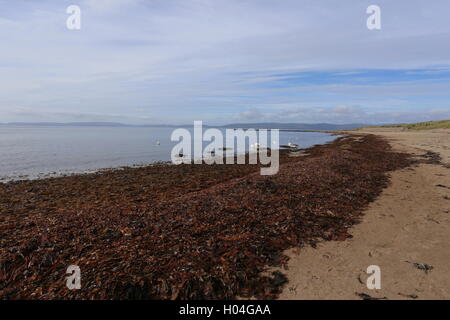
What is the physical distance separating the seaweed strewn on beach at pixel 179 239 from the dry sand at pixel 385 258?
0.41 metres

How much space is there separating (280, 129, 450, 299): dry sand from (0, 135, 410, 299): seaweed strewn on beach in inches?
16.2

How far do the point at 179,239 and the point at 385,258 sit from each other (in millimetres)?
5011

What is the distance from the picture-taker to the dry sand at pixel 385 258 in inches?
183

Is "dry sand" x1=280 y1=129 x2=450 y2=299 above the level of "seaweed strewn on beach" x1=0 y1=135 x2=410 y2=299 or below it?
below

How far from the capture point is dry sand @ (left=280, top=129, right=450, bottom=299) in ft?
15.2

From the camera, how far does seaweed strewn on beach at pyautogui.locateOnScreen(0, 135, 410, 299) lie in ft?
15.1

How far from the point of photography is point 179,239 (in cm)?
620

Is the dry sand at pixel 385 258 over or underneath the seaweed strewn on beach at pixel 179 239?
underneath

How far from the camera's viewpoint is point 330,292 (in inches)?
182
